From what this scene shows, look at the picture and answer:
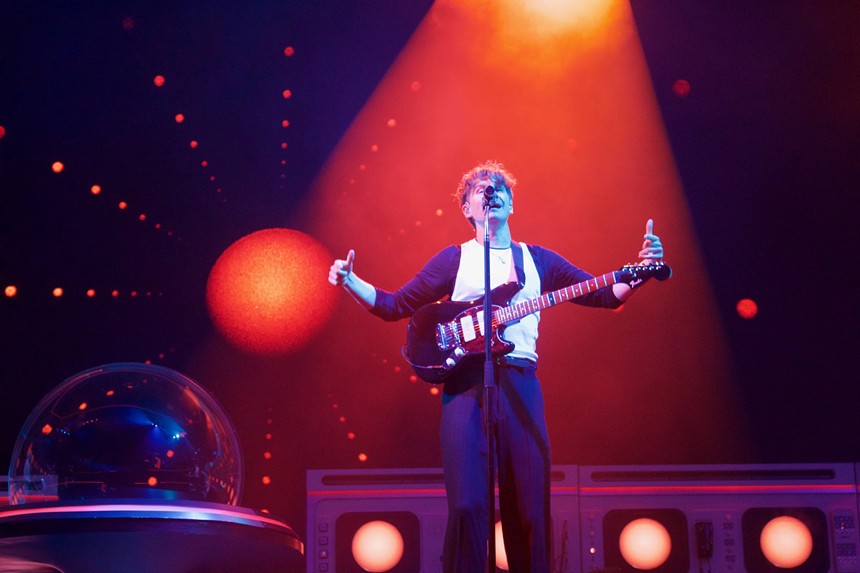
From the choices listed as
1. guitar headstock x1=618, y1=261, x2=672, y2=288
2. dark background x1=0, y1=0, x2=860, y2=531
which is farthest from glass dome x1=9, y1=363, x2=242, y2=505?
dark background x1=0, y1=0, x2=860, y2=531

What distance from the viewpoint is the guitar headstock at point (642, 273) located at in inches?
137

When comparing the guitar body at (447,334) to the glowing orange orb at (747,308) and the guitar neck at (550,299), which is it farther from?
the glowing orange orb at (747,308)

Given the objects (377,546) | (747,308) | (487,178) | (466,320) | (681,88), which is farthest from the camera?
(681,88)

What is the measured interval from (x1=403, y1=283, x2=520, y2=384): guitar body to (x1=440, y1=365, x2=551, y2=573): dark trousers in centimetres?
17

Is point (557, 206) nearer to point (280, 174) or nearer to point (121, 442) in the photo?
point (280, 174)

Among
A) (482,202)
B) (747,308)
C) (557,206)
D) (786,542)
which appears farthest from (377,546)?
(747,308)

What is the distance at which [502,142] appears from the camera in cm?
569

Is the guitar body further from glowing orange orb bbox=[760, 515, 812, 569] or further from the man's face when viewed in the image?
glowing orange orb bbox=[760, 515, 812, 569]

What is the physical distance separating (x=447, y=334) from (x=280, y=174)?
257cm

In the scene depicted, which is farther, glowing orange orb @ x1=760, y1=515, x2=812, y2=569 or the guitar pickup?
glowing orange orb @ x1=760, y1=515, x2=812, y2=569

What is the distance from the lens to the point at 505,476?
3246 millimetres

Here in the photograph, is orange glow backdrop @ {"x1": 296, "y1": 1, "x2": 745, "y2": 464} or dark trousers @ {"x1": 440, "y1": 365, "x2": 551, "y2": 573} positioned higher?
orange glow backdrop @ {"x1": 296, "y1": 1, "x2": 745, "y2": 464}

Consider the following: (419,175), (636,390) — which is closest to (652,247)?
(636,390)

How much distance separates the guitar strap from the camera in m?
3.58
